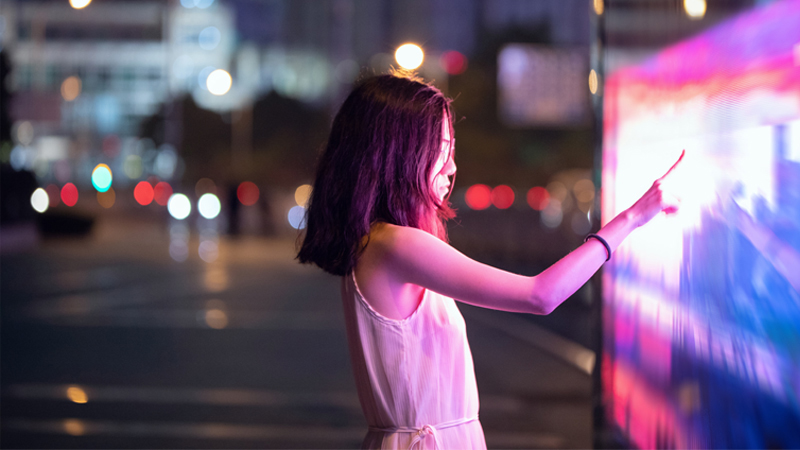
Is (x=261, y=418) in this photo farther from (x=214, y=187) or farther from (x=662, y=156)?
(x=214, y=187)

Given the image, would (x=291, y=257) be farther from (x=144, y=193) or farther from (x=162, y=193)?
(x=144, y=193)

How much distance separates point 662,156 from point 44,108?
1435 centimetres

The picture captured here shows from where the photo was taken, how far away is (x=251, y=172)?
42.6 metres

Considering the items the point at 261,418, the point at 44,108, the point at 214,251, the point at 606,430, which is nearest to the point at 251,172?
the point at 214,251

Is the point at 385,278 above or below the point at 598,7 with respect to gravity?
below

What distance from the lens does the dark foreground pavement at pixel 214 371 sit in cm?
531

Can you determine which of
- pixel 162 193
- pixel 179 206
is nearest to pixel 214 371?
pixel 179 206

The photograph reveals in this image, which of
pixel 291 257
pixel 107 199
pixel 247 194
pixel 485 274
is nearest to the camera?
pixel 485 274

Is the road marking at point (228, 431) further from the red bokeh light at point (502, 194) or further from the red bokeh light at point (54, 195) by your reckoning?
the red bokeh light at point (54, 195)

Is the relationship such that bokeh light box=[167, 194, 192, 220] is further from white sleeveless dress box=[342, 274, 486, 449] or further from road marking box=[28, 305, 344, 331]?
white sleeveless dress box=[342, 274, 486, 449]

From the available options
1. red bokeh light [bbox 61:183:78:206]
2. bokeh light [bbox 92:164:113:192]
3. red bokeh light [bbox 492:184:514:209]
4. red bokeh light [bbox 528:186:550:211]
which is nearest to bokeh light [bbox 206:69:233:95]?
red bokeh light [bbox 61:183:78:206]

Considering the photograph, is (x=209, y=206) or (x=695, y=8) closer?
(x=695, y=8)

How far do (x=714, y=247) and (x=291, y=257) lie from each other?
18063 millimetres

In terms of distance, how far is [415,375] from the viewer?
1848mm
